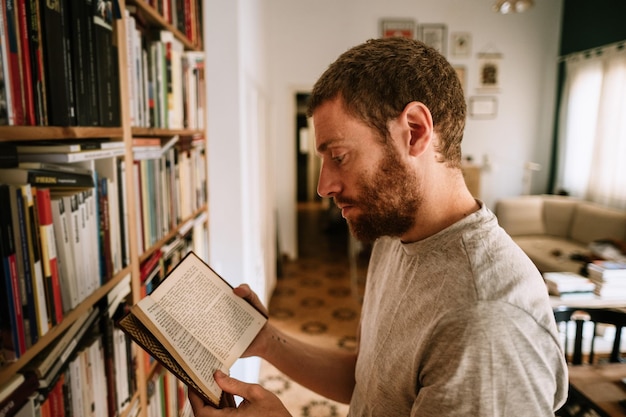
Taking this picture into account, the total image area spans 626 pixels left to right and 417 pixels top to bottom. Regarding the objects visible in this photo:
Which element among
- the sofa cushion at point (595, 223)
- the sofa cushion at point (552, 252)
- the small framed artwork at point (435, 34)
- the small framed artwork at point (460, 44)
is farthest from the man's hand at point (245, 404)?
the small framed artwork at point (460, 44)

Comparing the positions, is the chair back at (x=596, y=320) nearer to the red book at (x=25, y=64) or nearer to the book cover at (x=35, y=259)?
the book cover at (x=35, y=259)

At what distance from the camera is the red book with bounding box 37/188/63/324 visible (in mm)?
716

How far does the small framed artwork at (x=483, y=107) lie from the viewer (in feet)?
17.5

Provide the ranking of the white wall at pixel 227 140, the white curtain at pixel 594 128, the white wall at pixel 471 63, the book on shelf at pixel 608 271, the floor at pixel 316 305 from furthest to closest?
the white wall at pixel 471 63 → the white curtain at pixel 594 128 → the floor at pixel 316 305 → the book on shelf at pixel 608 271 → the white wall at pixel 227 140

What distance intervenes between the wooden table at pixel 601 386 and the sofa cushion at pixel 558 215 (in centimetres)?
333

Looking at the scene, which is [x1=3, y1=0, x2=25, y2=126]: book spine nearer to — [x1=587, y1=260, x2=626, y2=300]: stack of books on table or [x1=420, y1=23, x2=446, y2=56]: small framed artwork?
[x1=587, y1=260, x2=626, y2=300]: stack of books on table

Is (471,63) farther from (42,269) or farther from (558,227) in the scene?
(42,269)

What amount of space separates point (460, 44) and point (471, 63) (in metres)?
0.27

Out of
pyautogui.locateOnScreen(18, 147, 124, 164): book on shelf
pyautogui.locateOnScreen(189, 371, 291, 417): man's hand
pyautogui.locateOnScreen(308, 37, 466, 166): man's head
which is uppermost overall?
pyautogui.locateOnScreen(308, 37, 466, 166): man's head

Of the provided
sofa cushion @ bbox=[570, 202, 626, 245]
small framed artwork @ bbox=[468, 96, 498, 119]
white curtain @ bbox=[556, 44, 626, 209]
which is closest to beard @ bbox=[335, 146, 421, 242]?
sofa cushion @ bbox=[570, 202, 626, 245]

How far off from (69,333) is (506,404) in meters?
0.80

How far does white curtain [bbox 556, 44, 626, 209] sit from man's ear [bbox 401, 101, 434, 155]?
14.8ft

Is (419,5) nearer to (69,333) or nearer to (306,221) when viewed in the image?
(306,221)

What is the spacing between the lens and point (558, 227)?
457 cm
